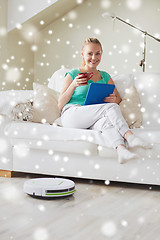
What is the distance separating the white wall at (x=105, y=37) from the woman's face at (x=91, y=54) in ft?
4.98

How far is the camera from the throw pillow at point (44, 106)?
7.89ft

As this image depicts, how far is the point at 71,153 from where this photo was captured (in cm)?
217

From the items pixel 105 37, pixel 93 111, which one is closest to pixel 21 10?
pixel 105 37

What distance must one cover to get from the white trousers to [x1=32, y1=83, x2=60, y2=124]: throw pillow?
0.44 feet

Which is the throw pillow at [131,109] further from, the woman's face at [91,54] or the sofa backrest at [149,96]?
the woman's face at [91,54]

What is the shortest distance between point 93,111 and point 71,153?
0.30 m

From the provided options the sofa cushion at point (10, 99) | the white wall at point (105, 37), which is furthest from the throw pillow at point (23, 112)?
the white wall at point (105, 37)

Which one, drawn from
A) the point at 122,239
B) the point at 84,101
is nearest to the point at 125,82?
the point at 84,101

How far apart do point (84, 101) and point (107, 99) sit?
0.21 meters

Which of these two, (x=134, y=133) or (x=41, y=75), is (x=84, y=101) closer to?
(x=134, y=133)

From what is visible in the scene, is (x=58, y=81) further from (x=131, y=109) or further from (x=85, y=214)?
(x=85, y=214)

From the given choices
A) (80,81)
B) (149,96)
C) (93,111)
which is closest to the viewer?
(93,111)

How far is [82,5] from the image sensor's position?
406 cm

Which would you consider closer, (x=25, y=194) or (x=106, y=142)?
(x=25, y=194)
